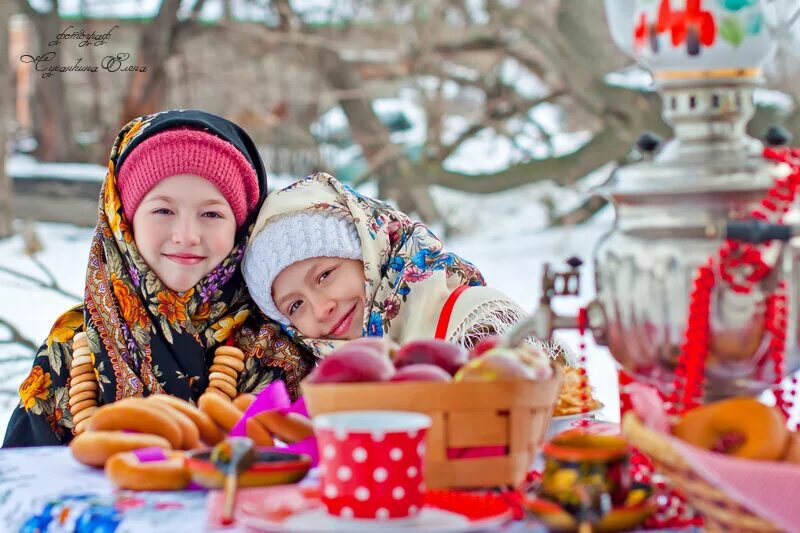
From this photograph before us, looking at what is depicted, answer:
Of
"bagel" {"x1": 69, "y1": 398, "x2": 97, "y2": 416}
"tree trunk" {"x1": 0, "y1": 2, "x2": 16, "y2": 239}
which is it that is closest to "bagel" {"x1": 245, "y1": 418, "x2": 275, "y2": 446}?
"bagel" {"x1": 69, "y1": 398, "x2": 97, "y2": 416}

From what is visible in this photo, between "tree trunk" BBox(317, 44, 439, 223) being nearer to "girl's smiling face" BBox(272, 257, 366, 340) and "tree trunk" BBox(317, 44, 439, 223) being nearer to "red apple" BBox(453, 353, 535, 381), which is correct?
"girl's smiling face" BBox(272, 257, 366, 340)

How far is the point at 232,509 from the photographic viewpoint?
121 cm

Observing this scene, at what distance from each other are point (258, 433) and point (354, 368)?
0.81ft

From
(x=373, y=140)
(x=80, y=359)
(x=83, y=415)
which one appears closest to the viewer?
(x=83, y=415)

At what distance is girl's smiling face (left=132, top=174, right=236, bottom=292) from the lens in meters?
2.33

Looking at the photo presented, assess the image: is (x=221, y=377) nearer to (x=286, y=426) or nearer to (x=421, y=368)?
(x=286, y=426)

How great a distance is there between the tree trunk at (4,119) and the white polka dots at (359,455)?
6.00m

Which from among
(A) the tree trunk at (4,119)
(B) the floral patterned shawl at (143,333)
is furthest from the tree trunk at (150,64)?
(B) the floral patterned shawl at (143,333)

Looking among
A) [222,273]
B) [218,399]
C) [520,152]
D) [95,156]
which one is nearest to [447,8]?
[520,152]

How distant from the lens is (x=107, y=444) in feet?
4.75

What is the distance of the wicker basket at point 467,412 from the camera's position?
1.26 metres

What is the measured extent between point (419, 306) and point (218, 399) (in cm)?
81

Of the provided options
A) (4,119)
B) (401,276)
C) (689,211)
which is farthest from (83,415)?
(4,119)

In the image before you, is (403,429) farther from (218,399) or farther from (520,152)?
(520,152)
